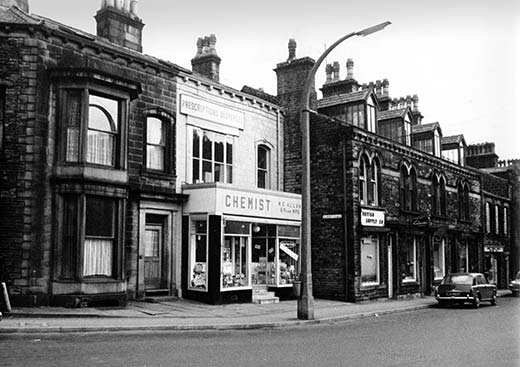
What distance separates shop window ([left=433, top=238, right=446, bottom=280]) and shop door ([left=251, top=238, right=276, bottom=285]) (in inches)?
502

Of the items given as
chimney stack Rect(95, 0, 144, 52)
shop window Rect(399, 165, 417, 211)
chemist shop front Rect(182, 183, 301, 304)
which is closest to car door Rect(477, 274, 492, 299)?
shop window Rect(399, 165, 417, 211)

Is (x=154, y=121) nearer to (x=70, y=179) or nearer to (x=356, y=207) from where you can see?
(x=70, y=179)

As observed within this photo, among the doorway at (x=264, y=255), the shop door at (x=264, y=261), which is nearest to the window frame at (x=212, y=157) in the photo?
the doorway at (x=264, y=255)

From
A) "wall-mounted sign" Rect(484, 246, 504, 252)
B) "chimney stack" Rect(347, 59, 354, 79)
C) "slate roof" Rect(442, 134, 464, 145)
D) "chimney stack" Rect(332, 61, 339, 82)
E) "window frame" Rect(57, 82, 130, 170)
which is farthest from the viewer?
"wall-mounted sign" Rect(484, 246, 504, 252)

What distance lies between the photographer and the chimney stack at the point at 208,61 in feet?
90.3

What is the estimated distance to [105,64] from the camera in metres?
17.8

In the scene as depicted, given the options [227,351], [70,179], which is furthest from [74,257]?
[227,351]

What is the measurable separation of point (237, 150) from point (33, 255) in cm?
975

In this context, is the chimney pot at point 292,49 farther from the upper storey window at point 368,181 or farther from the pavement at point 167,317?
the pavement at point 167,317

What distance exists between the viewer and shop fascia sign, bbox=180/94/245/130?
21.5 meters

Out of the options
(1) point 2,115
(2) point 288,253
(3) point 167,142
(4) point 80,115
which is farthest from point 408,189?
(1) point 2,115

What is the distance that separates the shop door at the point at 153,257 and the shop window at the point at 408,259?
12977 millimetres

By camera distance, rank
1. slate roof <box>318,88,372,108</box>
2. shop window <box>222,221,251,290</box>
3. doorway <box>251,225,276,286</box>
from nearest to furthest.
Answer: shop window <box>222,221,251,290</box> → doorway <box>251,225,276,286</box> → slate roof <box>318,88,372,108</box>

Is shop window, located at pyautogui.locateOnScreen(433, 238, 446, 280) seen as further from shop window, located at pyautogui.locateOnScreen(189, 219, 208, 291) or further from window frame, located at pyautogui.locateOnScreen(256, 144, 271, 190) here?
shop window, located at pyautogui.locateOnScreen(189, 219, 208, 291)
